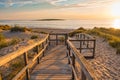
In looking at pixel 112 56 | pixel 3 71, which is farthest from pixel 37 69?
pixel 112 56

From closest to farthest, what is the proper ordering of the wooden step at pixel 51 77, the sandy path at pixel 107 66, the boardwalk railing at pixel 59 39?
1. the wooden step at pixel 51 77
2. the sandy path at pixel 107 66
3. the boardwalk railing at pixel 59 39

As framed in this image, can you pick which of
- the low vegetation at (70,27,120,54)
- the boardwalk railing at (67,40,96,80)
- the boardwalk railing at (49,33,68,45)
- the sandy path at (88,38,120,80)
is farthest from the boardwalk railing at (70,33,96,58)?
the boardwalk railing at (67,40,96,80)

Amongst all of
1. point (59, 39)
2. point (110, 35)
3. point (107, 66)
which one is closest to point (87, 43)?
point (107, 66)

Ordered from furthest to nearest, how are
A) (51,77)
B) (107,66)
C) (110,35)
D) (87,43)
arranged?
(110,35)
(87,43)
(107,66)
(51,77)

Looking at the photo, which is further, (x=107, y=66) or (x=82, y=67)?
(x=107, y=66)

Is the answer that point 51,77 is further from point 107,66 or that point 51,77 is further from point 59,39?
point 59,39

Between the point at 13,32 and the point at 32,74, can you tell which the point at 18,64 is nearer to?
the point at 32,74

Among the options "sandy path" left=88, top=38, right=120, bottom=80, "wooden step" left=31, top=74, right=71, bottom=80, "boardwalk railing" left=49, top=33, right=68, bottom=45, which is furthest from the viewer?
"boardwalk railing" left=49, top=33, right=68, bottom=45

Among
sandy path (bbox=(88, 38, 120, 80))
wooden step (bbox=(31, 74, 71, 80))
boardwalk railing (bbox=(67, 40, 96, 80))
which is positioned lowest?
sandy path (bbox=(88, 38, 120, 80))

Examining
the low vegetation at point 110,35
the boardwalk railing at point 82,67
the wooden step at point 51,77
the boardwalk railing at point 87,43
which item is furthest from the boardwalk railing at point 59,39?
the boardwalk railing at point 82,67

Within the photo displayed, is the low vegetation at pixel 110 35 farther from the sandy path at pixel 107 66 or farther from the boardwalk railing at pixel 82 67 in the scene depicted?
the boardwalk railing at pixel 82 67

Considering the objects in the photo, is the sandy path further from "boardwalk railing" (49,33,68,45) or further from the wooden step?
"boardwalk railing" (49,33,68,45)

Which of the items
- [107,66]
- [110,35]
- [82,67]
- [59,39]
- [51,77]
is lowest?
[107,66]

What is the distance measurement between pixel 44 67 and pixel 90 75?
13.6 ft
